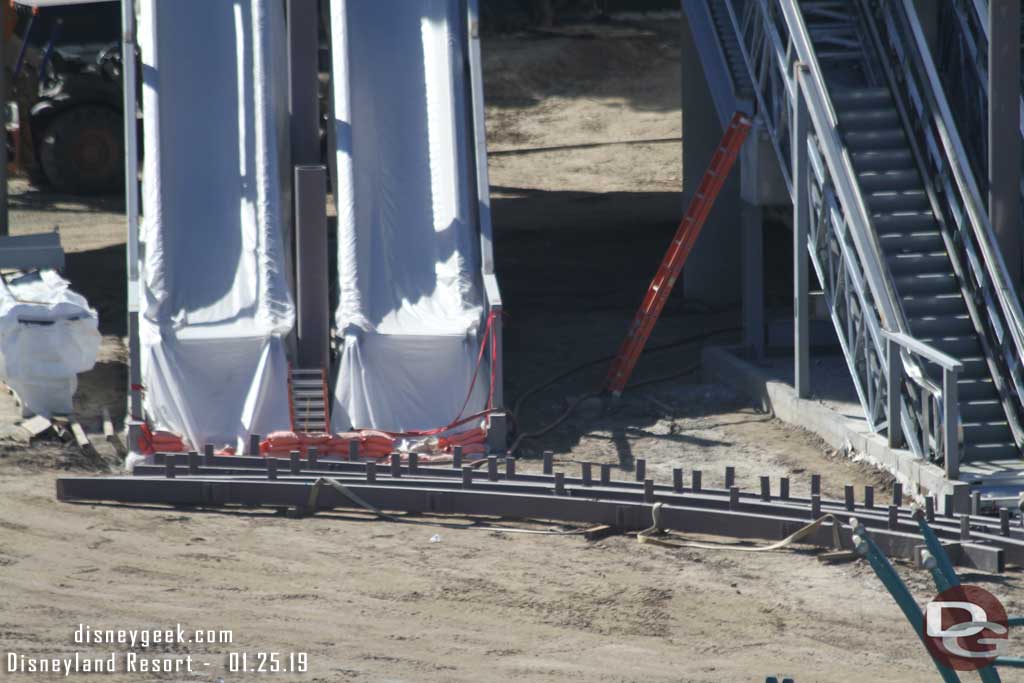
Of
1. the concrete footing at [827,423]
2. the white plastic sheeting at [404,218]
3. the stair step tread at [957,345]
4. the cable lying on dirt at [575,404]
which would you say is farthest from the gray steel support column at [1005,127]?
the white plastic sheeting at [404,218]

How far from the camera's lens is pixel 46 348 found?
515 inches

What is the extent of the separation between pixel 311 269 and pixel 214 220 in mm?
1077

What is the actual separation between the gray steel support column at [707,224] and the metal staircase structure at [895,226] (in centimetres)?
356

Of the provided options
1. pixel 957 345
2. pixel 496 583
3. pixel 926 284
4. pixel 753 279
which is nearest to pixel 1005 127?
pixel 926 284

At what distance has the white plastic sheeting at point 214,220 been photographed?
524 inches

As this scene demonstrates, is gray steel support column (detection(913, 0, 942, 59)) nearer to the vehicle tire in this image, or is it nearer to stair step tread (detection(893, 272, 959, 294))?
stair step tread (detection(893, 272, 959, 294))

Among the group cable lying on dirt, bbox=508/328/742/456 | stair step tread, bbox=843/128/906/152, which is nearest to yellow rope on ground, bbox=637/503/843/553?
cable lying on dirt, bbox=508/328/742/456

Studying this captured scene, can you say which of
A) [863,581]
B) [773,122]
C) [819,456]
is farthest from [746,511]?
[773,122]

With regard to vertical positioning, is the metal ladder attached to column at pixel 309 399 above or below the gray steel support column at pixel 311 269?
below

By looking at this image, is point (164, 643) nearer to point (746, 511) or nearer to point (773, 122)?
point (746, 511)

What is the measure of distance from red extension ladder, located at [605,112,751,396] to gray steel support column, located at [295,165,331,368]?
2767 mm

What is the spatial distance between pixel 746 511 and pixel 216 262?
570 centimetres

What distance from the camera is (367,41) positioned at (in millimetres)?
15695

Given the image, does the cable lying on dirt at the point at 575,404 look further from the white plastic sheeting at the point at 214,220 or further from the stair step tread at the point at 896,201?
the stair step tread at the point at 896,201
